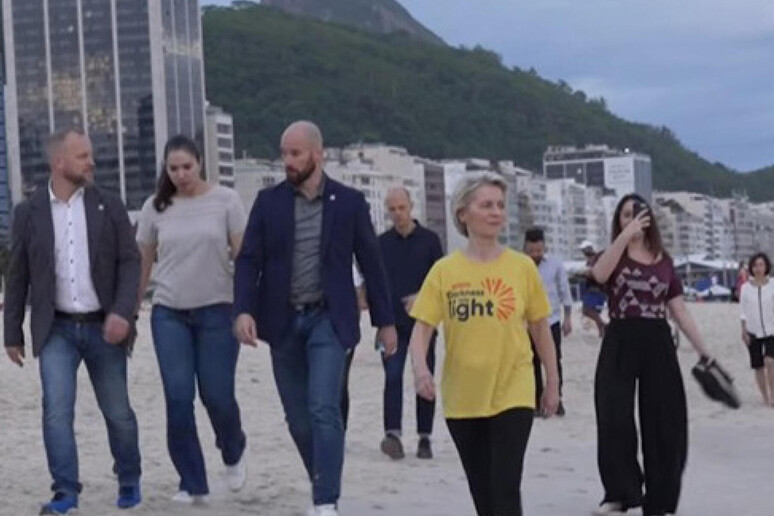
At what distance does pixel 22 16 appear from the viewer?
17775 cm

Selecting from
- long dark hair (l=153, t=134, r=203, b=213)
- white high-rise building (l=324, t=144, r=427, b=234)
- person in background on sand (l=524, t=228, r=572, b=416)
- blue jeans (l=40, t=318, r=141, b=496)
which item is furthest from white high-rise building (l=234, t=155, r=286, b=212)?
blue jeans (l=40, t=318, r=141, b=496)

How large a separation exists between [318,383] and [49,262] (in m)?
1.35

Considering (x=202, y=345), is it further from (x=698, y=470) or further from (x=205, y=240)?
(x=698, y=470)

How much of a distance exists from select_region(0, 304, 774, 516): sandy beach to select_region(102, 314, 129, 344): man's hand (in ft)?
2.87

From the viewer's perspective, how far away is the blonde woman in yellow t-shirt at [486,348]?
6.70m

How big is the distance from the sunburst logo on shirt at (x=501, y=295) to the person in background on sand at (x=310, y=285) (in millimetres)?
1244

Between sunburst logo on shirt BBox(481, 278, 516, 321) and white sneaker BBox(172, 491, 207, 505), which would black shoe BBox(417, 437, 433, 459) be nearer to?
white sneaker BBox(172, 491, 207, 505)

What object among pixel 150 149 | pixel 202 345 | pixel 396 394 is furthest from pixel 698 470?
pixel 150 149

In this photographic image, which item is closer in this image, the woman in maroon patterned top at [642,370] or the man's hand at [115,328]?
the man's hand at [115,328]

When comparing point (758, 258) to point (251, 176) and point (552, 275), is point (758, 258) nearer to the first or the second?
point (552, 275)

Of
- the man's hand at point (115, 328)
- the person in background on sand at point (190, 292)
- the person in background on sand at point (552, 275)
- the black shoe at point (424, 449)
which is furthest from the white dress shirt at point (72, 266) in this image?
the person in background on sand at point (552, 275)

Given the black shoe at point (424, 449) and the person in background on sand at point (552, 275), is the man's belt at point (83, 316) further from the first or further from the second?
the person in background on sand at point (552, 275)

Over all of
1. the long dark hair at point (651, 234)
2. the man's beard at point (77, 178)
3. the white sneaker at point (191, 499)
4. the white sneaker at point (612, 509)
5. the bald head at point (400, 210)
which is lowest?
the white sneaker at point (612, 509)

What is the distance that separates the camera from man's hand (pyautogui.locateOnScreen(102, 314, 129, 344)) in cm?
802
